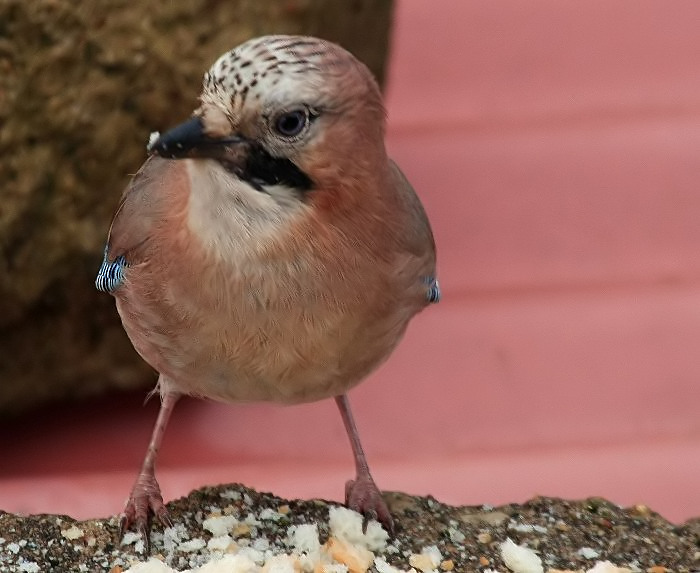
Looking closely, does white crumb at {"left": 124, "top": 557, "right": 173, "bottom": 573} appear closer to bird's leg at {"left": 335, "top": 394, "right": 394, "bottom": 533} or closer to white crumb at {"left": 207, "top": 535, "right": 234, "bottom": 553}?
white crumb at {"left": 207, "top": 535, "right": 234, "bottom": 553}

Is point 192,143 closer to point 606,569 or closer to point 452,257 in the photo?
point 606,569

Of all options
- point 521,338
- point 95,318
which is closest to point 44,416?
point 95,318

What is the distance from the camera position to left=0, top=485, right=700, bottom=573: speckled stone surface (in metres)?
1.71

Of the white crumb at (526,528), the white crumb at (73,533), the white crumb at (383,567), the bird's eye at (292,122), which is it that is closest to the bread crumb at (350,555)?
the white crumb at (383,567)

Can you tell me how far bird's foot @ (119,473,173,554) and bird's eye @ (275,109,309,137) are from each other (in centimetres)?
62

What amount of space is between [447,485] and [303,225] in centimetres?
105

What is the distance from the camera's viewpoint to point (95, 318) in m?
2.84

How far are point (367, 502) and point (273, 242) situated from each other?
50cm

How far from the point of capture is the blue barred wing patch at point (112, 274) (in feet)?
6.57

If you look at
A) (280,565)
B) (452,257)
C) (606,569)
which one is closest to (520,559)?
(606,569)

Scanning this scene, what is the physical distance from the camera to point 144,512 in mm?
1854

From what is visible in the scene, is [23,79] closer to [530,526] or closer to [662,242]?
[530,526]

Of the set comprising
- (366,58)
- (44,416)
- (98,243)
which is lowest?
(44,416)

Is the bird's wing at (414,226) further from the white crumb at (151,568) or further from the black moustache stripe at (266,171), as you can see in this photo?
the white crumb at (151,568)
